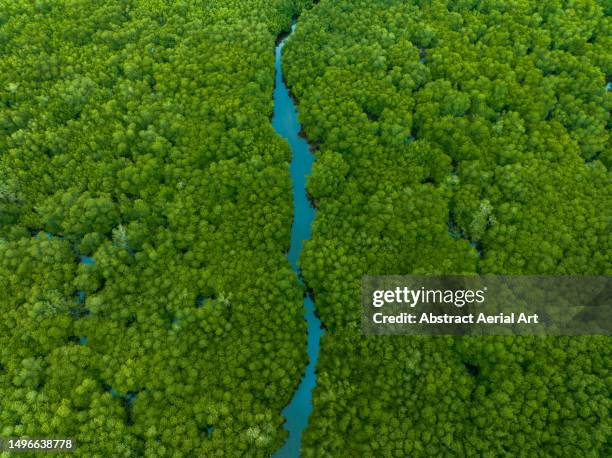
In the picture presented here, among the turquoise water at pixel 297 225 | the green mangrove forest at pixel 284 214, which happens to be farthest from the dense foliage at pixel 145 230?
the turquoise water at pixel 297 225

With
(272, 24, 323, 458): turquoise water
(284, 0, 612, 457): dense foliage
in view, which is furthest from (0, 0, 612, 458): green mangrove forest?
(272, 24, 323, 458): turquoise water

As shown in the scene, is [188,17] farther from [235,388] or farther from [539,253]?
[539,253]

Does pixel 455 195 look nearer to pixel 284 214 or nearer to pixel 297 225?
pixel 297 225

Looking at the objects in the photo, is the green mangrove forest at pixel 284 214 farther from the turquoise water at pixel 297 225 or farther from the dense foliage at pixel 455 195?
the turquoise water at pixel 297 225

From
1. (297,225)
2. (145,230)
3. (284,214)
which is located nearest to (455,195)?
(297,225)

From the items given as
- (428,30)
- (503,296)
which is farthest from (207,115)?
(503,296)

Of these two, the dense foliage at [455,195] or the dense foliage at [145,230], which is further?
the dense foliage at [145,230]
